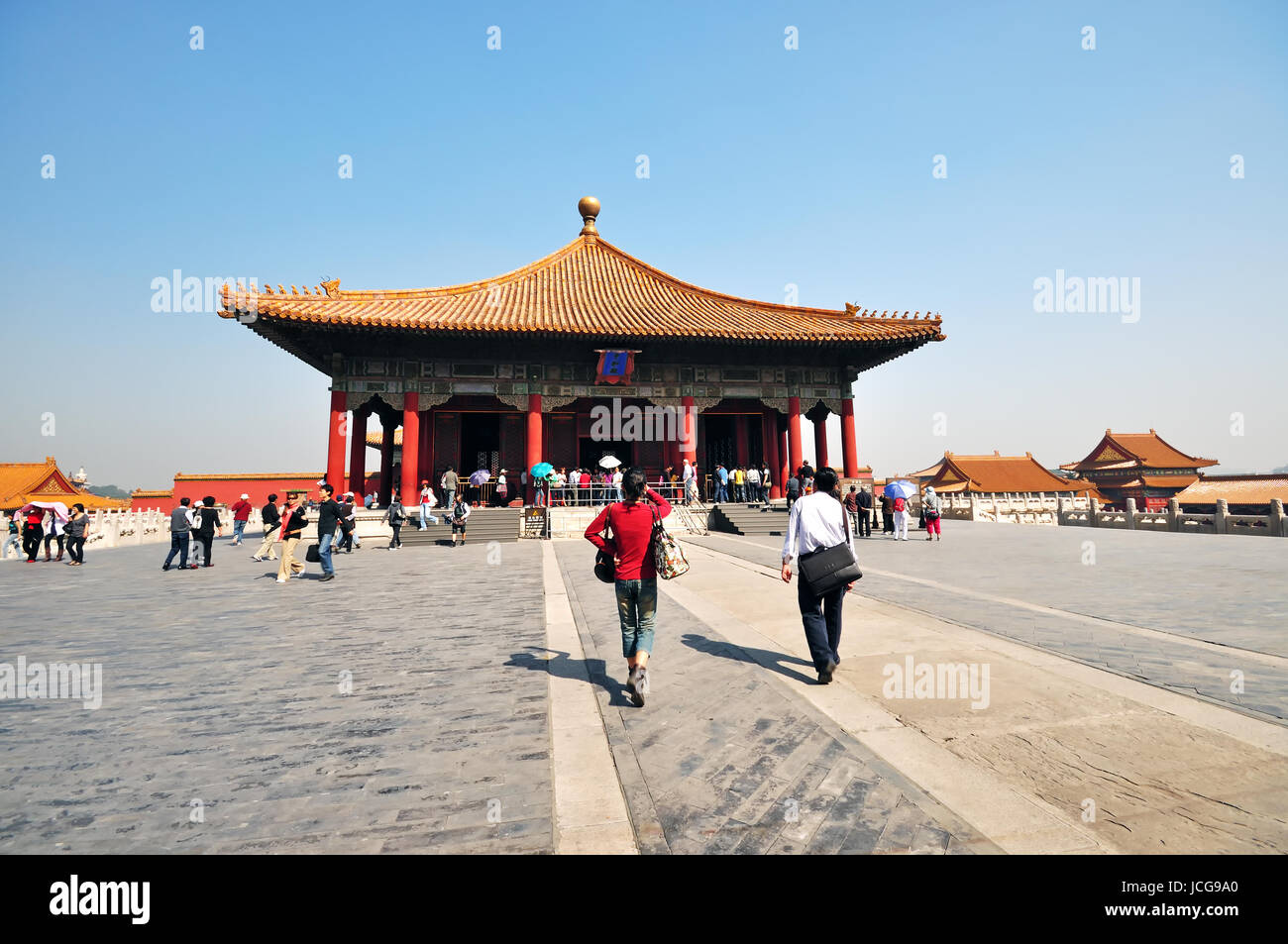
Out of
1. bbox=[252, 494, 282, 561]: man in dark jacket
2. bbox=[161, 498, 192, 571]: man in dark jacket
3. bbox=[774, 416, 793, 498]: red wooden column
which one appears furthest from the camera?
bbox=[774, 416, 793, 498]: red wooden column

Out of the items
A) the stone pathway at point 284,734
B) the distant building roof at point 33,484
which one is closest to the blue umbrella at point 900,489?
the stone pathway at point 284,734

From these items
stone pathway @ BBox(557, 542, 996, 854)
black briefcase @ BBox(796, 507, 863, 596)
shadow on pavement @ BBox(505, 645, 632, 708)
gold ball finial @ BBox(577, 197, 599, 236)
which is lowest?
shadow on pavement @ BBox(505, 645, 632, 708)

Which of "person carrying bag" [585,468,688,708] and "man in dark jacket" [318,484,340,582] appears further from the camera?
"man in dark jacket" [318,484,340,582]

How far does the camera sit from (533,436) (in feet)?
62.1

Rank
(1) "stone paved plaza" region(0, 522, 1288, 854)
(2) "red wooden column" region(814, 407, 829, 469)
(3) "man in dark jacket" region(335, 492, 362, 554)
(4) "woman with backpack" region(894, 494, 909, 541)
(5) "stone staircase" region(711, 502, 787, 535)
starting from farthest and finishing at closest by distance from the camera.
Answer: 1. (2) "red wooden column" region(814, 407, 829, 469)
2. (5) "stone staircase" region(711, 502, 787, 535)
3. (4) "woman with backpack" region(894, 494, 909, 541)
4. (3) "man in dark jacket" region(335, 492, 362, 554)
5. (1) "stone paved plaza" region(0, 522, 1288, 854)

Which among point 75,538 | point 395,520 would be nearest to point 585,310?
point 395,520

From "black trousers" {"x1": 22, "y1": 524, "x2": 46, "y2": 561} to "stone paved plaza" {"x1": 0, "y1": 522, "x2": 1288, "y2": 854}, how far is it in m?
10.3

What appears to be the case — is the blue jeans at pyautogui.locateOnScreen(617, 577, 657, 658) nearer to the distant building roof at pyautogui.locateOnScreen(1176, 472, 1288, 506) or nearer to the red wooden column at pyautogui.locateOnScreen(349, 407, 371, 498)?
the red wooden column at pyautogui.locateOnScreen(349, 407, 371, 498)

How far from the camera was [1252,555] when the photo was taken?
10.3 metres

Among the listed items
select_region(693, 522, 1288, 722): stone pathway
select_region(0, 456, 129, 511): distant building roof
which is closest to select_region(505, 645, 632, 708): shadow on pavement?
select_region(693, 522, 1288, 722): stone pathway

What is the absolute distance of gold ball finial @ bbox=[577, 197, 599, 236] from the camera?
85.4 ft

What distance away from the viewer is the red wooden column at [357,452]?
62.5 feet

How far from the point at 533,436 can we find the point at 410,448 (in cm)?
386

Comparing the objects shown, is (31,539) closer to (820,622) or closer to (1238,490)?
(820,622)
